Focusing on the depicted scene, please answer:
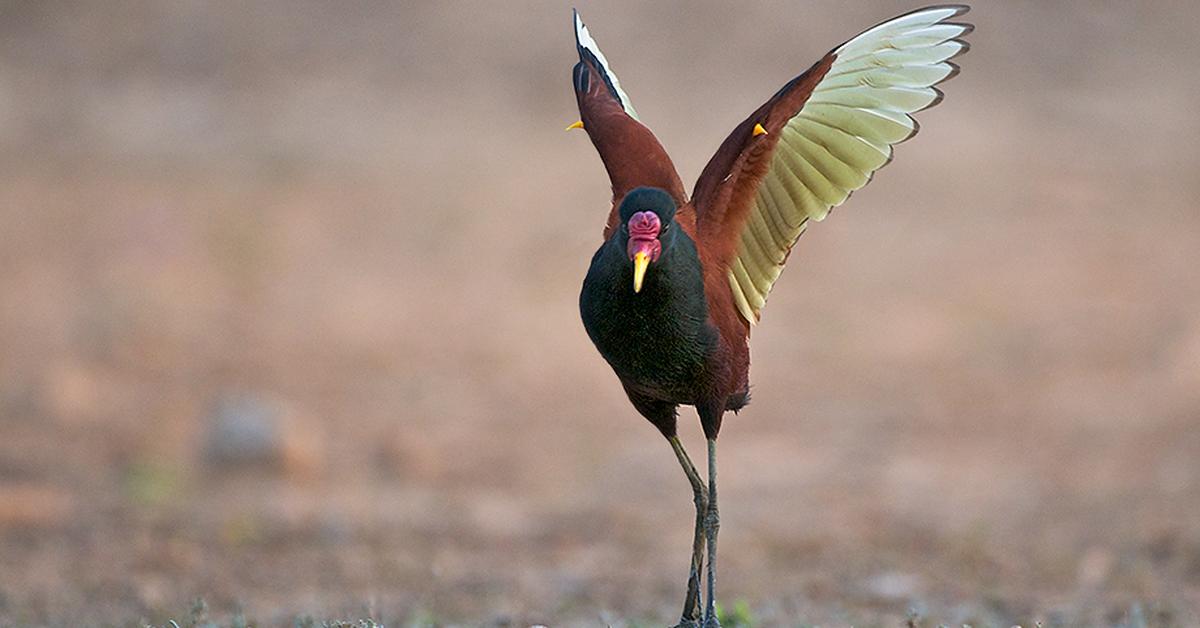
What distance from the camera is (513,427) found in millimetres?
12297

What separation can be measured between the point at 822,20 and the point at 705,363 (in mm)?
15041

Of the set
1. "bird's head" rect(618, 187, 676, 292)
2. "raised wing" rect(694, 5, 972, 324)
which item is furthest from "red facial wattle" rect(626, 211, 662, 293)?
"raised wing" rect(694, 5, 972, 324)

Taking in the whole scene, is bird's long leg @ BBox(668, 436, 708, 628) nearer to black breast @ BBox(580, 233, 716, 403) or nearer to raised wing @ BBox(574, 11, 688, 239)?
black breast @ BBox(580, 233, 716, 403)

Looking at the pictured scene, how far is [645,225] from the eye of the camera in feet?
15.8

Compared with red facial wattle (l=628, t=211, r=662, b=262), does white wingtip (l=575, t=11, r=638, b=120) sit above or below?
above

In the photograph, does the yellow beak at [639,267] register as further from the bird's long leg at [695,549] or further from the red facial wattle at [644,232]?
the bird's long leg at [695,549]

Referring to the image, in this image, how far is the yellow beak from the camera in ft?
15.5

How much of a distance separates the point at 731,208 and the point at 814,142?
0.36m

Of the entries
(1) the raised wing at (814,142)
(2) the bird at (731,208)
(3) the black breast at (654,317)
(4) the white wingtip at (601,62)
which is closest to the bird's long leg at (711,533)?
(2) the bird at (731,208)

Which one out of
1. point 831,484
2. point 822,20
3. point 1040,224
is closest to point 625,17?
point 822,20

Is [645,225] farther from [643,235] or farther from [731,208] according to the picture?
[731,208]

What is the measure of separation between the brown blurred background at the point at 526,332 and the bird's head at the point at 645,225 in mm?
2277

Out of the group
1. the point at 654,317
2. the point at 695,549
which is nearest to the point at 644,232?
the point at 654,317

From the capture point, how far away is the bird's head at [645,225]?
4.79 meters
